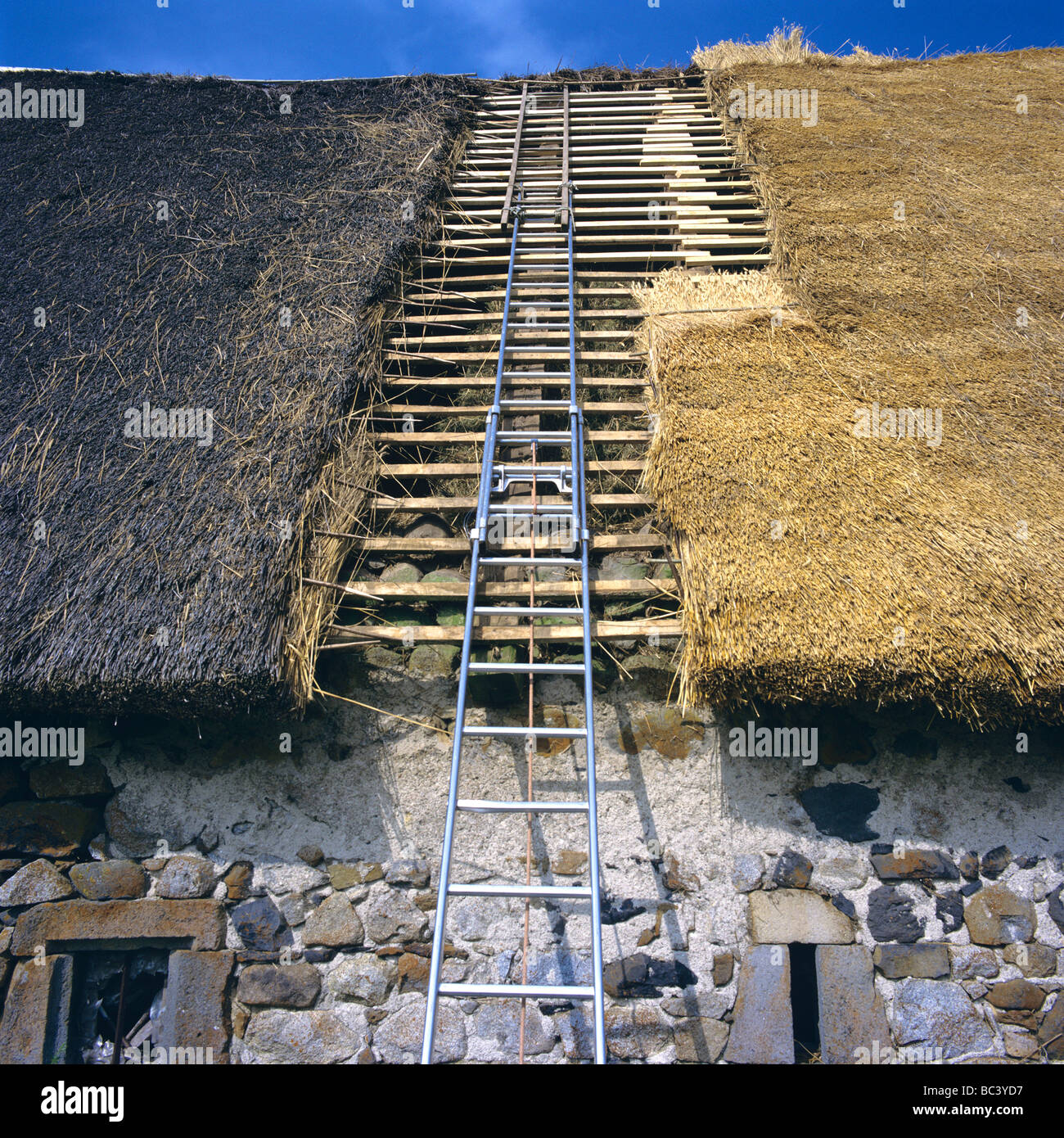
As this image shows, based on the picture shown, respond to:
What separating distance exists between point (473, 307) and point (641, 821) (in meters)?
3.12

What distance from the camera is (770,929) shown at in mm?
2773

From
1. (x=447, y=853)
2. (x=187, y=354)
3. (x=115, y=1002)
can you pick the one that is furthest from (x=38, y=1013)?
(x=187, y=354)

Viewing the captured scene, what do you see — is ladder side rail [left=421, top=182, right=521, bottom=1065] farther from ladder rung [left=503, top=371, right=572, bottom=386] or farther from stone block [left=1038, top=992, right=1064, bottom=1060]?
stone block [left=1038, top=992, right=1064, bottom=1060]

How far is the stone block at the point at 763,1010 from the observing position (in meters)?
2.65

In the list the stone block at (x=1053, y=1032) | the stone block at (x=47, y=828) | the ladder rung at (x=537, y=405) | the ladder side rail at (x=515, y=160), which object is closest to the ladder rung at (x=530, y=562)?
the ladder rung at (x=537, y=405)

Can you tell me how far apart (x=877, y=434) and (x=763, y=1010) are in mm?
2453

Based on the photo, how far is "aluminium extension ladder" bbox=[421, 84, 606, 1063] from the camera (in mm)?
2170

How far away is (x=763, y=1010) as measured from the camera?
2.69m

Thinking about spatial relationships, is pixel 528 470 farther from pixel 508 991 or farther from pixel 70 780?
pixel 70 780

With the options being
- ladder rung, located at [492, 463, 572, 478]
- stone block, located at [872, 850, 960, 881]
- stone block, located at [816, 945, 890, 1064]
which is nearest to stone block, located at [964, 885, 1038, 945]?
stone block, located at [872, 850, 960, 881]

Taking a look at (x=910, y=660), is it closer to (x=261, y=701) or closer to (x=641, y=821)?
(x=641, y=821)

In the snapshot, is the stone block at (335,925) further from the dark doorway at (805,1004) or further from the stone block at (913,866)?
the stone block at (913,866)
